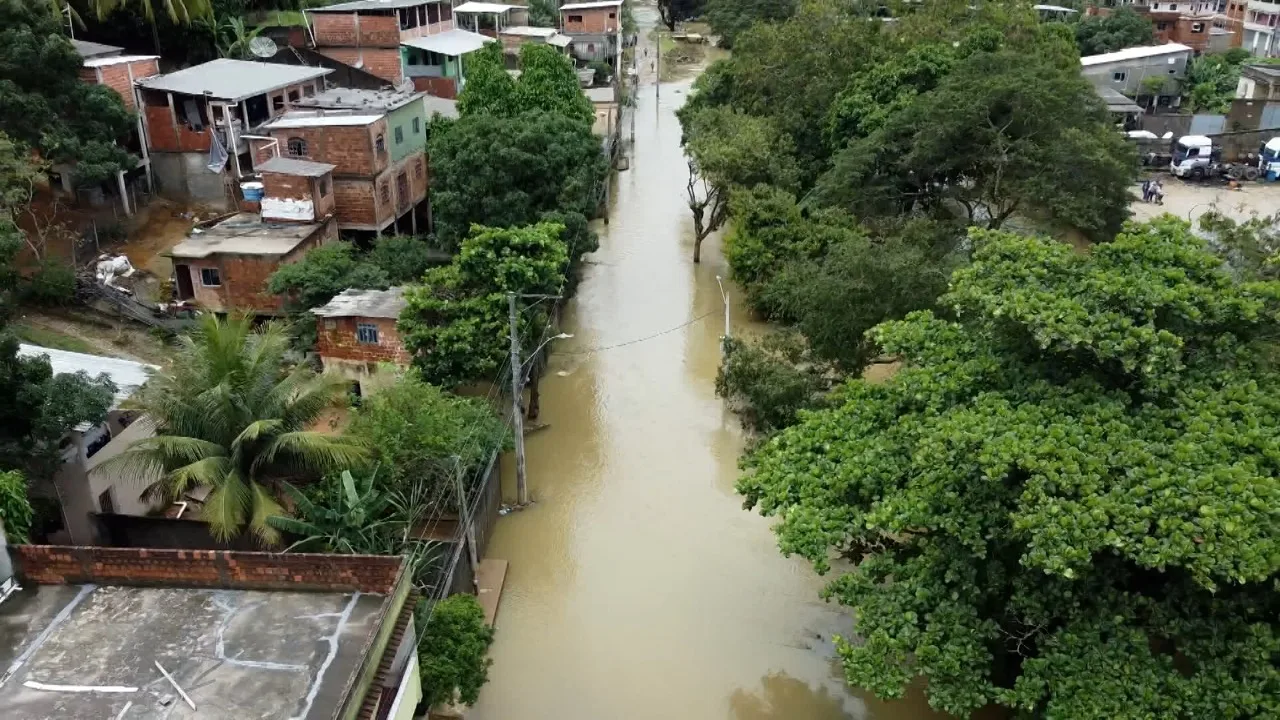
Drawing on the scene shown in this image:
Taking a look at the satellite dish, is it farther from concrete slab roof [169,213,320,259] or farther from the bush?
the bush

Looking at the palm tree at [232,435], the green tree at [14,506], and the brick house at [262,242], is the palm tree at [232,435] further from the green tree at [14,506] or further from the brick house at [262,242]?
the brick house at [262,242]

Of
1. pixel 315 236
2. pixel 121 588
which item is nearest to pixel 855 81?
pixel 315 236

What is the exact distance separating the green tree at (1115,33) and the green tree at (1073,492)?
158ft

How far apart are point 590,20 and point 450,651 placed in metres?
48.1

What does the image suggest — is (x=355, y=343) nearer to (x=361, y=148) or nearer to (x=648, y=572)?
(x=361, y=148)

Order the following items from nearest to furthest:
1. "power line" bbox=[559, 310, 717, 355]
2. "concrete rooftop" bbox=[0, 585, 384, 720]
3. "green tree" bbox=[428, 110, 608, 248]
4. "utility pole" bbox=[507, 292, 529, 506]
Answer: "concrete rooftop" bbox=[0, 585, 384, 720] → "utility pole" bbox=[507, 292, 529, 506] → "green tree" bbox=[428, 110, 608, 248] → "power line" bbox=[559, 310, 717, 355]

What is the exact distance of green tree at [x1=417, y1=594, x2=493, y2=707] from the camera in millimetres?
11523

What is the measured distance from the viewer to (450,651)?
11.8 metres

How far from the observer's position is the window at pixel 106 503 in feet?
47.4

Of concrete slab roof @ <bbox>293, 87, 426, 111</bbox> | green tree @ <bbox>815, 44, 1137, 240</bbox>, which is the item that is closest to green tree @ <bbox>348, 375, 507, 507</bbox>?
concrete slab roof @ <bbox>293, 87, 426, 111</bbox>

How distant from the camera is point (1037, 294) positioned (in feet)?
35.9

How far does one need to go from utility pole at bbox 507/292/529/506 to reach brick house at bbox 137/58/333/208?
13588 millimetres

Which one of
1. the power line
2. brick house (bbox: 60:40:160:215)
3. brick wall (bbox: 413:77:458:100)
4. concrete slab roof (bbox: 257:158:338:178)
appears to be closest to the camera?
concrete slab roof (bbox: 257:158:338:178)

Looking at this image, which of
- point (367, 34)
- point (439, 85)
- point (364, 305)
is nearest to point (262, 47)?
point (367, 34)
